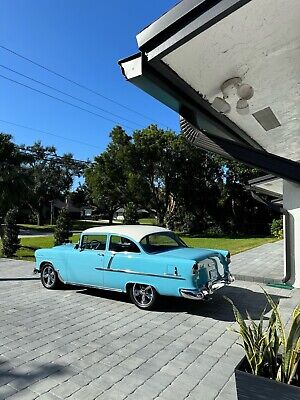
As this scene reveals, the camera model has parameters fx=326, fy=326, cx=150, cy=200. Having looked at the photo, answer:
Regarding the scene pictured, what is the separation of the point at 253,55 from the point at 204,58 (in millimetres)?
570

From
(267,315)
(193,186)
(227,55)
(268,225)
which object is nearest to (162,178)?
(193,186)

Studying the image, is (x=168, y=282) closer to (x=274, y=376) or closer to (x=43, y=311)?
(x=43, y=311)

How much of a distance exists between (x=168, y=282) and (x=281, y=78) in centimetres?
341

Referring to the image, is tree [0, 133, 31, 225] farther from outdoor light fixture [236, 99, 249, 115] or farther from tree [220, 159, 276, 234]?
outdoor light fixture [236, 99, 249, 115]

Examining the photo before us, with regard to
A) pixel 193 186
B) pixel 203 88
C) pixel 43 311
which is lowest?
pixel 43 311

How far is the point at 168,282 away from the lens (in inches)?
210

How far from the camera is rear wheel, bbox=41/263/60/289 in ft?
23.3

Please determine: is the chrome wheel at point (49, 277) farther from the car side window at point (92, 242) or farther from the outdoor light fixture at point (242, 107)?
the outdoor light fixture at point (242, 107)

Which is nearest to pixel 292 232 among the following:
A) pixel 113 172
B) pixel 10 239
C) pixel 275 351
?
Result: pixel 275 351

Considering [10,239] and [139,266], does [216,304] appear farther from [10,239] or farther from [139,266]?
[10,239]

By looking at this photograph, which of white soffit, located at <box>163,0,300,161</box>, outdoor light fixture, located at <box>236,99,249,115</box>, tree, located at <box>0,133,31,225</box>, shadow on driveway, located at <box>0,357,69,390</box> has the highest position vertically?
tree, located at <box>0,133,31,225</box>

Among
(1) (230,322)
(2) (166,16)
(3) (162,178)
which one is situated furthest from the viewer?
(3) (162,178)


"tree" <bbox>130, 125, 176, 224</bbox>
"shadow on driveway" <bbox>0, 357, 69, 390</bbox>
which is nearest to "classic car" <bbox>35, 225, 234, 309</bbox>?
"shadow on driveway" <bbox>0, 357, 69, 390</bbox>

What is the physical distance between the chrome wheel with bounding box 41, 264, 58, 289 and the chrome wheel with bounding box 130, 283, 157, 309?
2.09 metres
